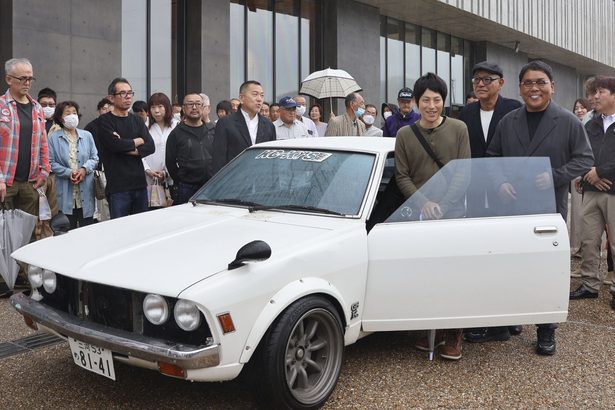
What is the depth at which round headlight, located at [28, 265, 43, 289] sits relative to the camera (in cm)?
352

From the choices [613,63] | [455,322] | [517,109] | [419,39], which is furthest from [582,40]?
[455,322]

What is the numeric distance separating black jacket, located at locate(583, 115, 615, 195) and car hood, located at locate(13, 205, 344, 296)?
320cm

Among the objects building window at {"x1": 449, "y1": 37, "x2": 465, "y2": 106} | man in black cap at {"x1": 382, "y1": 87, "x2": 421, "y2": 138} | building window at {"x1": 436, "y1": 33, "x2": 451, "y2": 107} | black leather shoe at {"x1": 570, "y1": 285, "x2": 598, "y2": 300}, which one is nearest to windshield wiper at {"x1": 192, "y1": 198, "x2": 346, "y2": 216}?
black leather shoe at {"x1": 570, "y1": 285, "x2": 598, "y2": 300}

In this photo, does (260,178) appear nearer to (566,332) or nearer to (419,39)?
(566,332)

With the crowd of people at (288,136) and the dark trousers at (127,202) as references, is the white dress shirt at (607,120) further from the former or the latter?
the dark trousers at (127,202)

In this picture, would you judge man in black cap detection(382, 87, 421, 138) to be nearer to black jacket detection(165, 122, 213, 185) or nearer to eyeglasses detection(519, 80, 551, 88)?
black jacket detection(165, 122, 213, 185)

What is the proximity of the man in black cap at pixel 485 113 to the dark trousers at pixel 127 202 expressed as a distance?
325 centimetres

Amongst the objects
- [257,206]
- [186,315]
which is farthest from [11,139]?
[186,315]

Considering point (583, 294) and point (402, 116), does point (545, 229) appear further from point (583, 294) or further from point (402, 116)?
point (402, 116)

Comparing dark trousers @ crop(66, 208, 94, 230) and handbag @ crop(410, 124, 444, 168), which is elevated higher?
handbag @ crop(410, 124, 444, 168)

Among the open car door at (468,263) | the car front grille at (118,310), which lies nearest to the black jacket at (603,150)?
the open car door at (468,263)

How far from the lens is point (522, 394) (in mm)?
3609

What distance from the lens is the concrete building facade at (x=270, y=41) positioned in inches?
395

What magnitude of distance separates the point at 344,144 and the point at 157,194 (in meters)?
3.23
